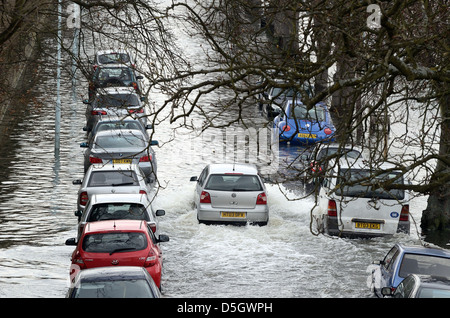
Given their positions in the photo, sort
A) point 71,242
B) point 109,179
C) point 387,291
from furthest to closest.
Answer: point 109,179 → point 71,242 → point 387,291

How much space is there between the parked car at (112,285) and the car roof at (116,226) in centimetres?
259

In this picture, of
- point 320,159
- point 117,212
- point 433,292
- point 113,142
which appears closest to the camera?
point 433,292

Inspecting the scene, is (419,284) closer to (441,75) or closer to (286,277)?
(441,75)

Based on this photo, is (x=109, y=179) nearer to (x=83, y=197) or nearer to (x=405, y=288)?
(x=83, y=197)

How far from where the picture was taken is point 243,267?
58.1ft

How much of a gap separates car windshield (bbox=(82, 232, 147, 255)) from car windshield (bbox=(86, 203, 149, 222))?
2079 millimetres

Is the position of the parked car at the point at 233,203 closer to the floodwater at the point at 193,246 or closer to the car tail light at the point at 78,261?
the floodwater at the point at 193,246

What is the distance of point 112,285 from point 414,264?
16.4 feet

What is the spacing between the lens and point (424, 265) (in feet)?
48.3

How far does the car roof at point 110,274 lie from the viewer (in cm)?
1250

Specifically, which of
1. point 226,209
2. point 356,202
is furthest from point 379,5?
point 226,209

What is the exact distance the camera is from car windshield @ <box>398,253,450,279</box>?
14469mm

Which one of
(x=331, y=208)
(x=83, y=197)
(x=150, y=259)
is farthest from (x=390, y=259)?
(x=83, y=197)

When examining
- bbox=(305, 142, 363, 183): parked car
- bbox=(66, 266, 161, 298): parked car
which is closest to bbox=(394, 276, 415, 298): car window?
bbox=(305, 142, 363, 183): parked car
